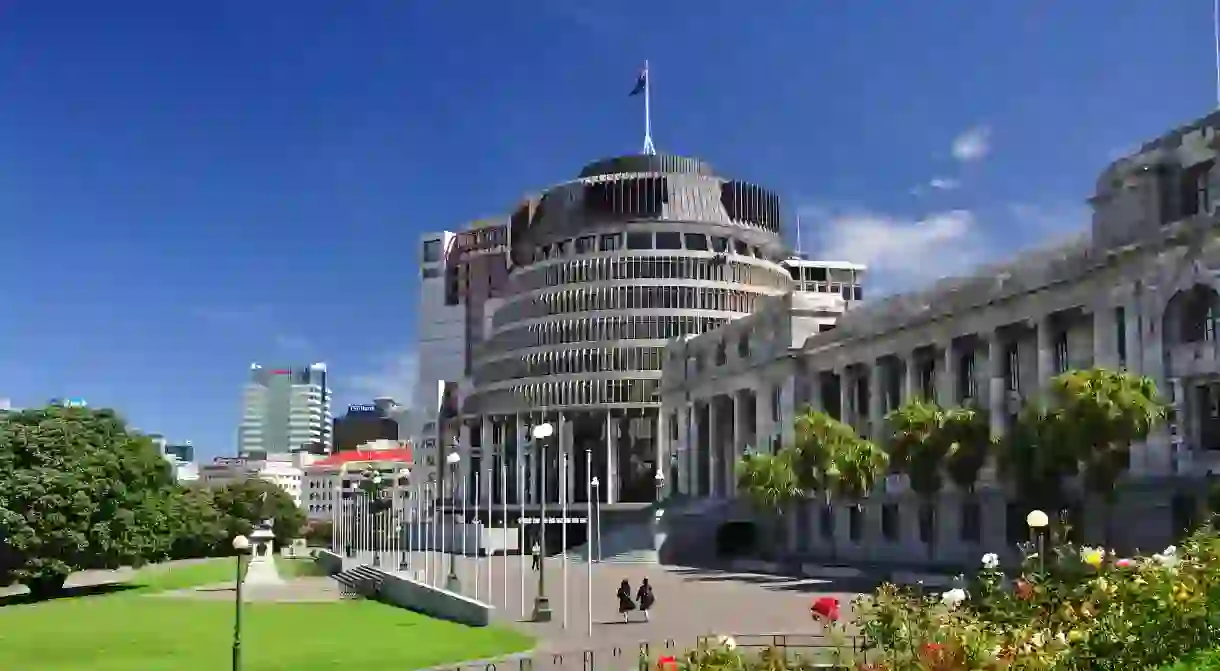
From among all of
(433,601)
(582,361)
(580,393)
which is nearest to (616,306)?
(582,361)

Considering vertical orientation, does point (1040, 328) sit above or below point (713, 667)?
above

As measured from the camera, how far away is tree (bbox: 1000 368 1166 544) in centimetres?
5562

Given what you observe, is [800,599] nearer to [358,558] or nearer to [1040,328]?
[1040,328]

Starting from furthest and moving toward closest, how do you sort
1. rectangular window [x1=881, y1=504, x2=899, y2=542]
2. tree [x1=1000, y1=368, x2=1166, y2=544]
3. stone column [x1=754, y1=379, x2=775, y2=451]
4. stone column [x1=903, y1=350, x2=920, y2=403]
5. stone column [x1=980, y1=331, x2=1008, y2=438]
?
stone column [x1=754, y1=379, x2=775, y2=451], rectangular window [x1=881, y1=504, x2=899, y2=542], stone column [x1=903, y1=350, x2=920, y2=403], stone column [x1=980, y1=331, x2=1008, y2=438], tree [x1=1000, y1=368, x2=1166, y2=544]

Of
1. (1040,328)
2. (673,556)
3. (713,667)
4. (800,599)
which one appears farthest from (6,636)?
(673,556)

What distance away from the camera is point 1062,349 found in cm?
7375

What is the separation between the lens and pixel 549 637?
45.9 meters

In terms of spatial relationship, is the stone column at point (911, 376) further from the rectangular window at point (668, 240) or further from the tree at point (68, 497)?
the rectangular window at point (668, 240)

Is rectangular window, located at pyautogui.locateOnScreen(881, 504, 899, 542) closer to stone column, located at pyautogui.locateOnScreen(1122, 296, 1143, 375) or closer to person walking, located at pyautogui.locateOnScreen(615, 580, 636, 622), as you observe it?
stone column, located at pyautogui.locateOnScreen(1122, 296, 1143, 375)

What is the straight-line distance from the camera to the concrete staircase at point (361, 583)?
245ft

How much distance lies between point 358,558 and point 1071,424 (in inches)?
2728

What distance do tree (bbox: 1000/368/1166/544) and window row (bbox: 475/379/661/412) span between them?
85.2 meters

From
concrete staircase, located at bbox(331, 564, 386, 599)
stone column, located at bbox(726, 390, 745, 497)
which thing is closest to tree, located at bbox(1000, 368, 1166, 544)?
concrete staircase, located at bbox(331, 564, 386, 599)

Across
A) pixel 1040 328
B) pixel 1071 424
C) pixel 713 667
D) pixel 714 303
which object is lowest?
pixel 713 667
